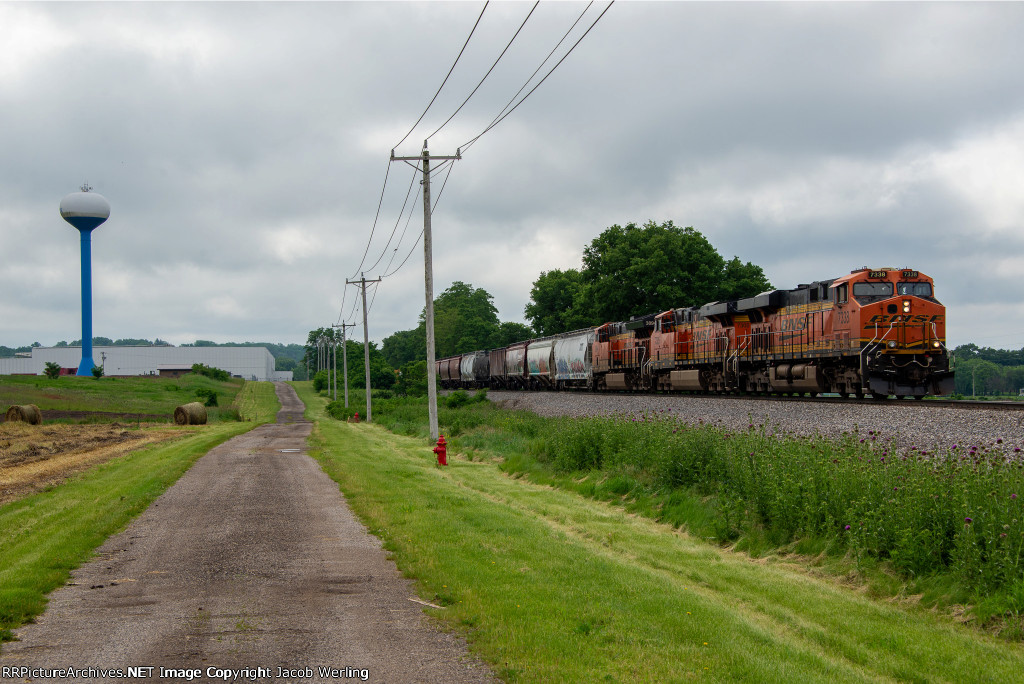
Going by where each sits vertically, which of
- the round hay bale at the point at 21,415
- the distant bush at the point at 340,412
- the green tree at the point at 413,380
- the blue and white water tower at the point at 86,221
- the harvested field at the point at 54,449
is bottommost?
the distant bush at the point at 340,412

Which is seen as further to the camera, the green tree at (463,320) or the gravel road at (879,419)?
the green tree at (463,320)

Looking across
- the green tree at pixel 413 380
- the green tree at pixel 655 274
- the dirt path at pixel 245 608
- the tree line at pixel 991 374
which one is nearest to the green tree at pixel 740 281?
the green tree at pixel 655 274

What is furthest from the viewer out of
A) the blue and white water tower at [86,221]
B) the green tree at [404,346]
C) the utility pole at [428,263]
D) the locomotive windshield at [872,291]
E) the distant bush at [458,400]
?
the green tree at [404,346]

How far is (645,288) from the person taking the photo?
75.4m

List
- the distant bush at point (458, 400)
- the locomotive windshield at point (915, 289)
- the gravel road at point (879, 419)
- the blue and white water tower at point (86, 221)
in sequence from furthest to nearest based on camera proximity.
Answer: the blue and white water tower at point (86, 221), the distant bush at point (458, 400), the locomotive windshield at point (915, 289), the gravel road at point (879, 419)

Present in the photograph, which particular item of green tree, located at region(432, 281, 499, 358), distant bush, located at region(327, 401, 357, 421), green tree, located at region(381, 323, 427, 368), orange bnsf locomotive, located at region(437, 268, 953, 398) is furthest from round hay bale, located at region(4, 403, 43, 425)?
green tree, located at region(381, 323, 427, 368)

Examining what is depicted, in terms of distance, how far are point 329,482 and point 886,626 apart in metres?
12.4

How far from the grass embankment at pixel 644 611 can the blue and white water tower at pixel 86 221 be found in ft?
413

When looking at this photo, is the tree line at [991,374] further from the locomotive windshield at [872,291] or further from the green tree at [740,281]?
the locomotive windshield at [872,291]

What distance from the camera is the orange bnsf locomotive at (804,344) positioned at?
23.9m

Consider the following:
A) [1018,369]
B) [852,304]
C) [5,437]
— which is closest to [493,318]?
[1018,369]

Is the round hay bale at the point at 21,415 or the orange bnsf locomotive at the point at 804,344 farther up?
the orange bnsf locomotive at the point at 804,344

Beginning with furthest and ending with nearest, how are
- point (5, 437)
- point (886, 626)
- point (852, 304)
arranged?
point (5, 437) → point (852, 304) → point (886, 626)

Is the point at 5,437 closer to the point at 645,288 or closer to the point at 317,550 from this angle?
the point at 317,550
